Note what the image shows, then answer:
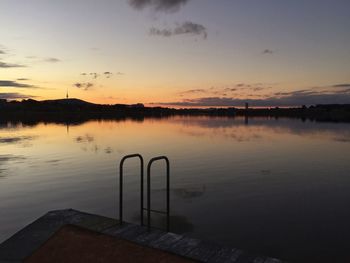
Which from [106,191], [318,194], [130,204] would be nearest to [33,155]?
[106,191]

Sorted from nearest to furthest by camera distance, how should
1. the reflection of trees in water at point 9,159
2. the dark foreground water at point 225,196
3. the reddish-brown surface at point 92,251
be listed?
1. the reddish-brown surface at point 92,251
2. the dark foreground water at point 225,196
3. the reflection of trees in water at point 9,159

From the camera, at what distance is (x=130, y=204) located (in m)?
14.2

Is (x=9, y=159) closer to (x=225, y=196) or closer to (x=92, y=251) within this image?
(x=225, y=196)

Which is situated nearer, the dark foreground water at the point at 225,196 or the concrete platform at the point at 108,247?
the concrete platform at the point at 108,247

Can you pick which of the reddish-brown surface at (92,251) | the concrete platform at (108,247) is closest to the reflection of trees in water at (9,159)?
the concrete platform at (108,247)

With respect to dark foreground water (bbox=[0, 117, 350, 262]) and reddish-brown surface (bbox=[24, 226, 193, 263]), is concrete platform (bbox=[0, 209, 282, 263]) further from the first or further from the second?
dark foreground water (bbox=[0, 117, 350, 262])

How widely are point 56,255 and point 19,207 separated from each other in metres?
8.27

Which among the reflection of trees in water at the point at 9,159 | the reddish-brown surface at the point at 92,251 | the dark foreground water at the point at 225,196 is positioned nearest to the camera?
the reddish-brown surface at the point at 92,251

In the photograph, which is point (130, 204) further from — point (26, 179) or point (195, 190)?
point (26, 179)

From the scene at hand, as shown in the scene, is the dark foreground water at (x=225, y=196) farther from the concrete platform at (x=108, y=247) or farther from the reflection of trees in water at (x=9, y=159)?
the concrete platform at (x=108, y=247)

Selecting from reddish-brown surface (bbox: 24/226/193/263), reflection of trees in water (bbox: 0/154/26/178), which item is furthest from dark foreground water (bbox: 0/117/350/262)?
reddish-brown surface (bbox: 24/226/193/263)

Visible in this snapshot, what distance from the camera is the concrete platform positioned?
6367mm

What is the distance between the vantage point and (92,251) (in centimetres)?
662

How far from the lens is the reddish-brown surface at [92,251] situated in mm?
6333
